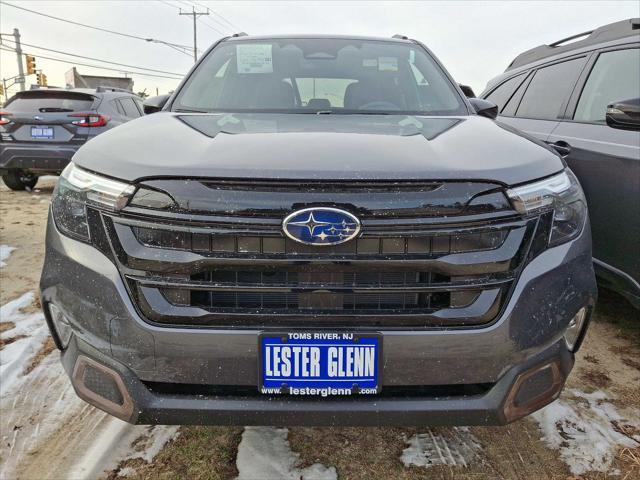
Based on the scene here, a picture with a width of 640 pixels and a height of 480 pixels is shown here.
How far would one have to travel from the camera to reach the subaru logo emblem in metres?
1.48

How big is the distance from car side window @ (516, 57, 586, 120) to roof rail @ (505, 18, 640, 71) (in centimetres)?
13

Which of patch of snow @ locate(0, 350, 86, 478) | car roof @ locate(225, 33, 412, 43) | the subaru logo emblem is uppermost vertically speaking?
car roof @ locate(225, 33, 412, 43)

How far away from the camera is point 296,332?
5.00 feet

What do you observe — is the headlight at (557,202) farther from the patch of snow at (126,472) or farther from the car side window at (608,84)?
the car side window at (608,84)

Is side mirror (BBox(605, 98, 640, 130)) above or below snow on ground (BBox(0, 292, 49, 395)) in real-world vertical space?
above

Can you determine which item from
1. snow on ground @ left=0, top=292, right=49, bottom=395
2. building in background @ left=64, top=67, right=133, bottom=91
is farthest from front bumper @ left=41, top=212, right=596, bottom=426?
building in background @ left=64, top=67, right=133, bottom=91

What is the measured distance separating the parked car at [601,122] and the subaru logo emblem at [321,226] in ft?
5.86

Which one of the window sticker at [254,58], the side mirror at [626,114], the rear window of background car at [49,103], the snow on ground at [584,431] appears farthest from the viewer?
the rear window of background car at [49,103]

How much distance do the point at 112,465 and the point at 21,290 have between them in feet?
7.74

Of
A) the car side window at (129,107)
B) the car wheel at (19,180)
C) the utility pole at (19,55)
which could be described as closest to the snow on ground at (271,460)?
the car side window at (129,107)

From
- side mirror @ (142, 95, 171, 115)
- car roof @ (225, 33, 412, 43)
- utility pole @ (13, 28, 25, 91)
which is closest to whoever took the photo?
side mirror @ (142, 95, 171, 115)

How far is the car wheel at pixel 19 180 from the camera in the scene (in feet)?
26.9

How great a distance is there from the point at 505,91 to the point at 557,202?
3569 millimetres

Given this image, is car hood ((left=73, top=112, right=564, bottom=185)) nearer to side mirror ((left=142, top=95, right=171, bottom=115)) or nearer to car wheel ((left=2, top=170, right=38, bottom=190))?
side mirror ((left=142, top=95, right=171, bottom=115))
